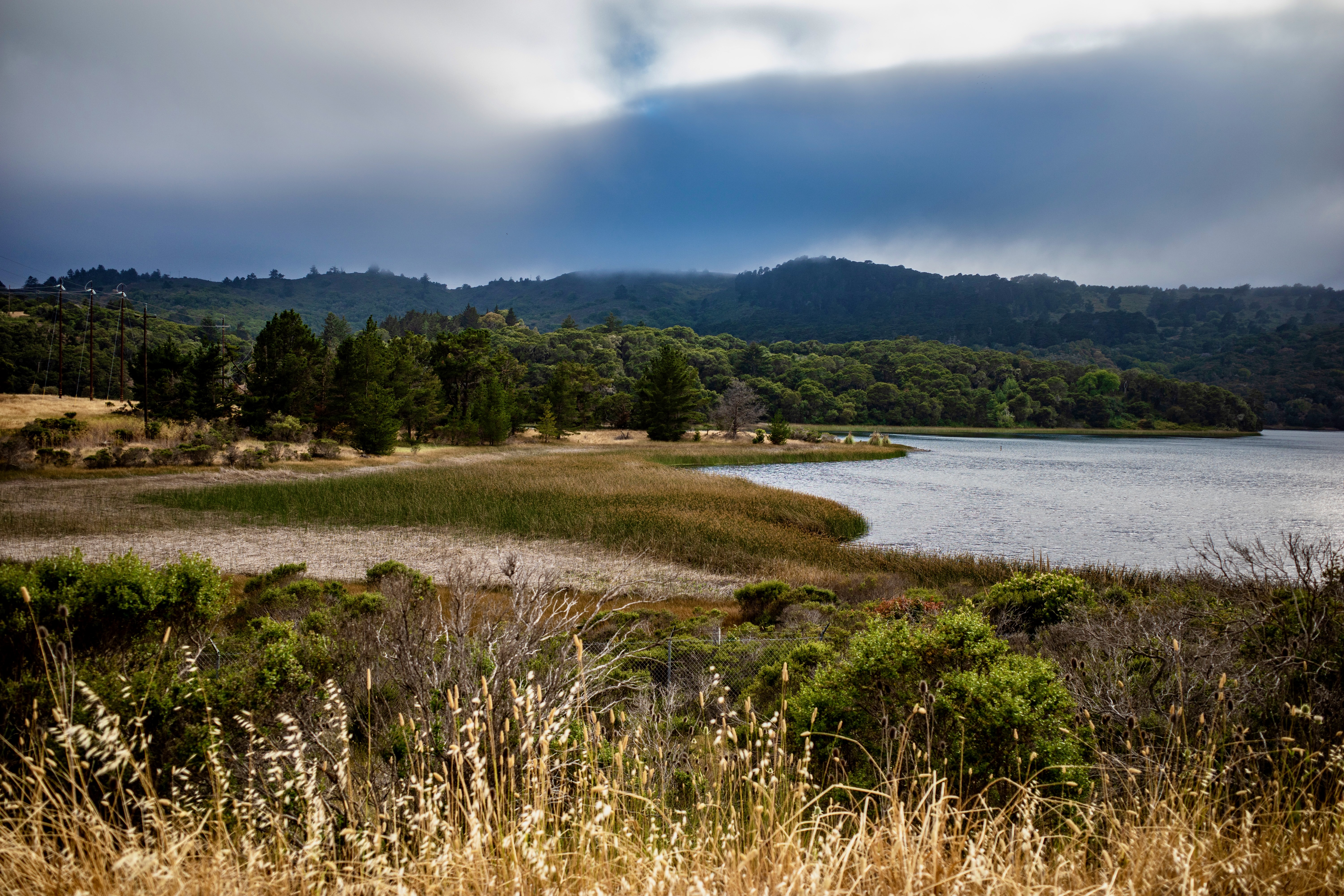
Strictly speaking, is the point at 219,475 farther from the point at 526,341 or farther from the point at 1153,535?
the point at 526,341

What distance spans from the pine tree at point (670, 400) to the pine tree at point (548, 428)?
1011cm

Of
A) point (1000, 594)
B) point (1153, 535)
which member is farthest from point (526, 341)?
point (1000, 594)

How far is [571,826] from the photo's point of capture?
252 centimetres

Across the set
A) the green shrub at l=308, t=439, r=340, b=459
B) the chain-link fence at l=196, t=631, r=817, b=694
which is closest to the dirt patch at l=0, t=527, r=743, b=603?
the chain-link fence at l=196, t=631, r=817, b=694

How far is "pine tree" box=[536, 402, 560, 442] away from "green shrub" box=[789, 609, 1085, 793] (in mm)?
50732

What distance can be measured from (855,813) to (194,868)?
2.20 metres

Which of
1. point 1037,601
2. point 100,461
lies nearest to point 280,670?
point 1037,601

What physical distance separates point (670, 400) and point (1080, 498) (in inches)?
1502

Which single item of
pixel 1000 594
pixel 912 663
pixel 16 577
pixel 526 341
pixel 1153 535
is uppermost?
pixel 526 341

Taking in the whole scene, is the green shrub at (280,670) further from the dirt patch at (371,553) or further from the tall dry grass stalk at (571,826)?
the dirt patch at (371,553)

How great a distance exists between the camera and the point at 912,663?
390cm

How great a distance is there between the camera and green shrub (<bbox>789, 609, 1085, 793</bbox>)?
3.39m

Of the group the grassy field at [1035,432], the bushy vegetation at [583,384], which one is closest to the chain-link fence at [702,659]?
the bushy vegetation at [583,384]

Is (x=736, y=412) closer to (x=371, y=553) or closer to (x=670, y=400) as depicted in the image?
(x=670, y=400)
